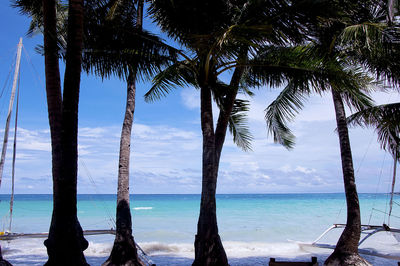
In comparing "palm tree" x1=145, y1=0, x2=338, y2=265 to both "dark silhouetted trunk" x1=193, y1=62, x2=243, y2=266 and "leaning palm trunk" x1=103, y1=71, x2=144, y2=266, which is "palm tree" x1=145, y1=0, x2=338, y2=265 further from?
"leaning palm trunk" x1=103, y1=71, x2=144, y2=266

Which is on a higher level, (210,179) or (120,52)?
(120,52)

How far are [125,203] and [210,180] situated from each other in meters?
2.19

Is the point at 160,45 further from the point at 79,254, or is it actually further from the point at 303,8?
the point at 79,254

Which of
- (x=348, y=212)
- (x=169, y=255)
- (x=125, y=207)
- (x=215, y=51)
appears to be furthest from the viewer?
(x=169, y=255)

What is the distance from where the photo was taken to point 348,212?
7457 mm

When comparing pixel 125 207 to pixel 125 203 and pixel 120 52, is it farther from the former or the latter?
pixel 120 52

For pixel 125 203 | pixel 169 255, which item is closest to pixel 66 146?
pixel 125 203

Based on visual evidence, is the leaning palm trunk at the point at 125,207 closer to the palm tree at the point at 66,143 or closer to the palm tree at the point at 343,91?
the palm tree at the point at 66,143

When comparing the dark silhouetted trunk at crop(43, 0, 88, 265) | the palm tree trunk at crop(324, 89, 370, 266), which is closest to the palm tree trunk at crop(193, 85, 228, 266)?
the dark silhouetted trunk at crop(43, 0, 88, 265)

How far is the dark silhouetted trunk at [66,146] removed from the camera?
4445 millimetres

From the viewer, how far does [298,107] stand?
355 inches

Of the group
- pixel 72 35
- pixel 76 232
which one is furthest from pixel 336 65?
pixel 76 232

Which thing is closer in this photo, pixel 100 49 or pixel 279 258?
pixel 100 49

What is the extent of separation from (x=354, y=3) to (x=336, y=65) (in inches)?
63.2
